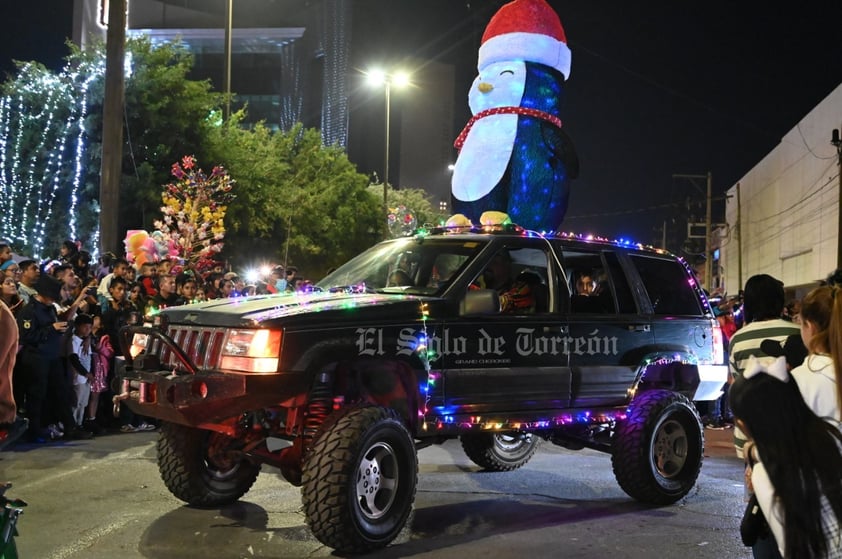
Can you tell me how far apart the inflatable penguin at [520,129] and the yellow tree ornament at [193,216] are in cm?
614

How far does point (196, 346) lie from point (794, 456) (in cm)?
390

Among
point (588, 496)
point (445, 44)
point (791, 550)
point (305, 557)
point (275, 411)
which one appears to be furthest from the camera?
point (445, 44)

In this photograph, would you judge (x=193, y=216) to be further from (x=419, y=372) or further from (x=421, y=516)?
(x=419, y=372)

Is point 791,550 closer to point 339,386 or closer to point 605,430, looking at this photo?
point 339,386

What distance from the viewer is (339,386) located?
563 cm

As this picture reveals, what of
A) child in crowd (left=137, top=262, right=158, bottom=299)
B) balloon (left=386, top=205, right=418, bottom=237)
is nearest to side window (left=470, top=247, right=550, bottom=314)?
child in crowd (left=137, top=262, right=158, bottom=299)

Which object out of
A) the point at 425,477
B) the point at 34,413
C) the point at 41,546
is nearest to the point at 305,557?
the point at 41,546

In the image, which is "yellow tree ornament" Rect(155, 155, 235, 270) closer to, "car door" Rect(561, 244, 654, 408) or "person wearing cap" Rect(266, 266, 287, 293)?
"person wearing cap" Rect(266, 266, 287, 293)

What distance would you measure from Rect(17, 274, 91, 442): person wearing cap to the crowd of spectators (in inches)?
0.4

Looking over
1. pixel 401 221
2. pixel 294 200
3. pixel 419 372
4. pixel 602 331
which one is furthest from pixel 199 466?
pixel 294 200

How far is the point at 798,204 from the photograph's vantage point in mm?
36312

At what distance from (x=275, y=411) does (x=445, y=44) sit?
261ft

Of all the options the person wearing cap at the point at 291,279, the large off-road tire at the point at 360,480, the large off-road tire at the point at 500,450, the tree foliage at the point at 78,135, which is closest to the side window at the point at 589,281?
the large off-road tire at the point at 500,450

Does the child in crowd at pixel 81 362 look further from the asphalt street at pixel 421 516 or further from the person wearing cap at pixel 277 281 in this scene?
the person wearing cap at pixel 277 281
